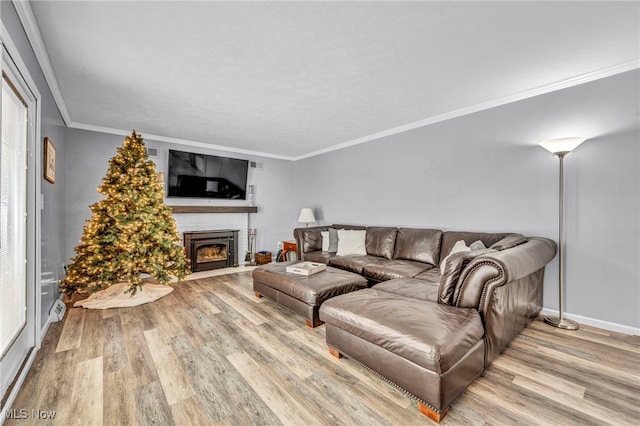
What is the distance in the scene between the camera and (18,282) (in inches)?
79.0

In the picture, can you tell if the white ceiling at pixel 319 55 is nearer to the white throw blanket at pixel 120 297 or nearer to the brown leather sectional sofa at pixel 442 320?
the brown leather sectional sofa at pixel 442 320

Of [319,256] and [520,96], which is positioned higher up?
[520,96]

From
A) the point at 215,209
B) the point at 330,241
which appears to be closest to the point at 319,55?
the point at 330,241

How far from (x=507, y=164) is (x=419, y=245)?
144 centimetres

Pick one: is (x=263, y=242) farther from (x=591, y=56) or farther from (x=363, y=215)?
(x=591, y=56)

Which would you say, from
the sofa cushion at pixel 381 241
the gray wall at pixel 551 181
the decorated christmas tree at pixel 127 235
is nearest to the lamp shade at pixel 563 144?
the gray wall at pixel 551 181

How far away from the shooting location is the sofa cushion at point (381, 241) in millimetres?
4008

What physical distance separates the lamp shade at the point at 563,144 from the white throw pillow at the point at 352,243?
255 cm

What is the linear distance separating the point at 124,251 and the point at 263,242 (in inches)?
113

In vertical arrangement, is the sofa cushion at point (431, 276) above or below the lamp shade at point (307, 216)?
below

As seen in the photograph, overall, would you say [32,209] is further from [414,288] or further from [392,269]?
[392,269]

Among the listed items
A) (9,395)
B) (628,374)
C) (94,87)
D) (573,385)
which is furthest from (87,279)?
(628,374)

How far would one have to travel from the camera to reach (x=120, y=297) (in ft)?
11.4

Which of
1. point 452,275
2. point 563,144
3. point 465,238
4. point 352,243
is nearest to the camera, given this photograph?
point 452,275
